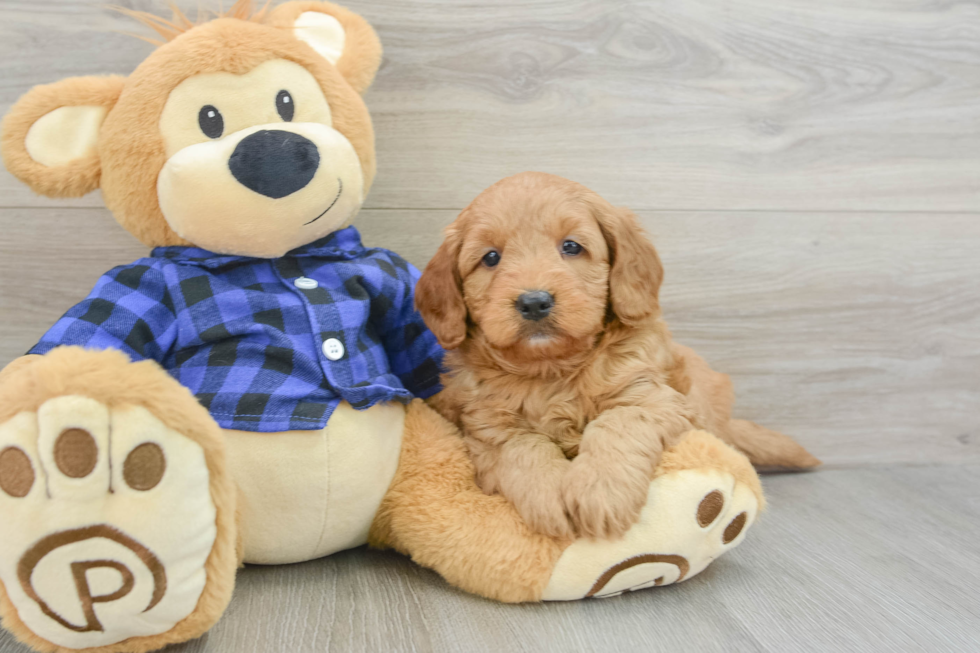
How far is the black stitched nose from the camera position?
1188 millimetres

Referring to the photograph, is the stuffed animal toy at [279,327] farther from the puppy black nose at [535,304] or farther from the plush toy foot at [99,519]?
the puppy black nose at [535,304]

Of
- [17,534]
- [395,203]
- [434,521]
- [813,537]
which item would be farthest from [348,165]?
[813,537]

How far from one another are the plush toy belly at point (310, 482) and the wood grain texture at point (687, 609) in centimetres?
8

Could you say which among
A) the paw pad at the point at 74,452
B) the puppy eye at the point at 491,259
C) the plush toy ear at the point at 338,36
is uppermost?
the plush toy ear at the point at 338,36

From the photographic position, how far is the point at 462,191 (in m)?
1.75

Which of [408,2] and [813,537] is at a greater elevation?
[408,2]

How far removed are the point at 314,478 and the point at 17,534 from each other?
0.44 m

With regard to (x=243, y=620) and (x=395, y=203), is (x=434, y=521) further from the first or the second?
(x=395, y=203)

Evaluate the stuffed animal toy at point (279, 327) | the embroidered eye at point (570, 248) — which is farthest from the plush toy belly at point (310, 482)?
the embroidered eye at point (570, 248)

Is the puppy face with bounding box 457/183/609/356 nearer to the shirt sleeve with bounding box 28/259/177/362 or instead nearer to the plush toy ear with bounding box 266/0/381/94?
the plush toy ear with bounding box 266/0/381/94

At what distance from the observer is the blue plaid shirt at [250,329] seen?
1.19m

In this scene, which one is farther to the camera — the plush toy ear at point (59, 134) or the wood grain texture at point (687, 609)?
the plush toy ear at point (59, 134)

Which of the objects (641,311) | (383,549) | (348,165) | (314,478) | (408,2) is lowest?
(383,549)

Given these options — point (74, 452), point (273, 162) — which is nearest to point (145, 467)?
point (74, 452)
